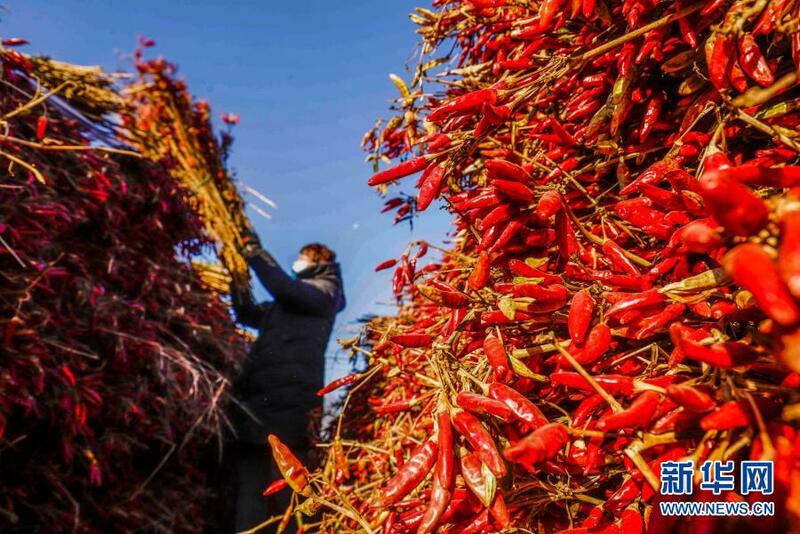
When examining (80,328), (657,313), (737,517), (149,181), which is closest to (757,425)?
(737,517)

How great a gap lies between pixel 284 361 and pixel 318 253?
123 centimetres

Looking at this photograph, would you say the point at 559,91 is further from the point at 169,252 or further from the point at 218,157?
the point at 218,157

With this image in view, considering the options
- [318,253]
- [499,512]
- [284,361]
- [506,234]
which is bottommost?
[499,512]

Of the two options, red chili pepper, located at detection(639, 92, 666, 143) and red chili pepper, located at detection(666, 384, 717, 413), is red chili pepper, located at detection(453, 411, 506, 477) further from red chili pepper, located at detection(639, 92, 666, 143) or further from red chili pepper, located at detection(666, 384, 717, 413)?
red chili pepper, located at detection(639, 92, 666, 143)

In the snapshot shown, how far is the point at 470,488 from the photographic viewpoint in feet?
2.18

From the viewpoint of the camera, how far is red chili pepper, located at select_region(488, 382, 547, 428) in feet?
2.14

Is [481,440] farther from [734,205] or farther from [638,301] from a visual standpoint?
[734,205]

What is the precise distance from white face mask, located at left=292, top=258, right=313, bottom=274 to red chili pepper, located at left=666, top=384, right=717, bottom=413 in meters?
3.78

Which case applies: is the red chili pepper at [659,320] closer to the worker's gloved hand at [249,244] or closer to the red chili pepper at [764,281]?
the red chili pepper at [764,281]

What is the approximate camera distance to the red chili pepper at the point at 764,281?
40 cm

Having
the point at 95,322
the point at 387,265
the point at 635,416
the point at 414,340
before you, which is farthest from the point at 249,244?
the point at 635,416

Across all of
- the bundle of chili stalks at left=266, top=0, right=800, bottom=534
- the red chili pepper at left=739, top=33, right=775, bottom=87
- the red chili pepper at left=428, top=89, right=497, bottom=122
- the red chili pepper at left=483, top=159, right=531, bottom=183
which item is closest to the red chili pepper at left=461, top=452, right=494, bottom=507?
the bundle of chili stalks at left=266, top=0, right=800, bottom=534

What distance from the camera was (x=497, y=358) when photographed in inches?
29.7

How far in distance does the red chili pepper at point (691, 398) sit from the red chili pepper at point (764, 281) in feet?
0.48
